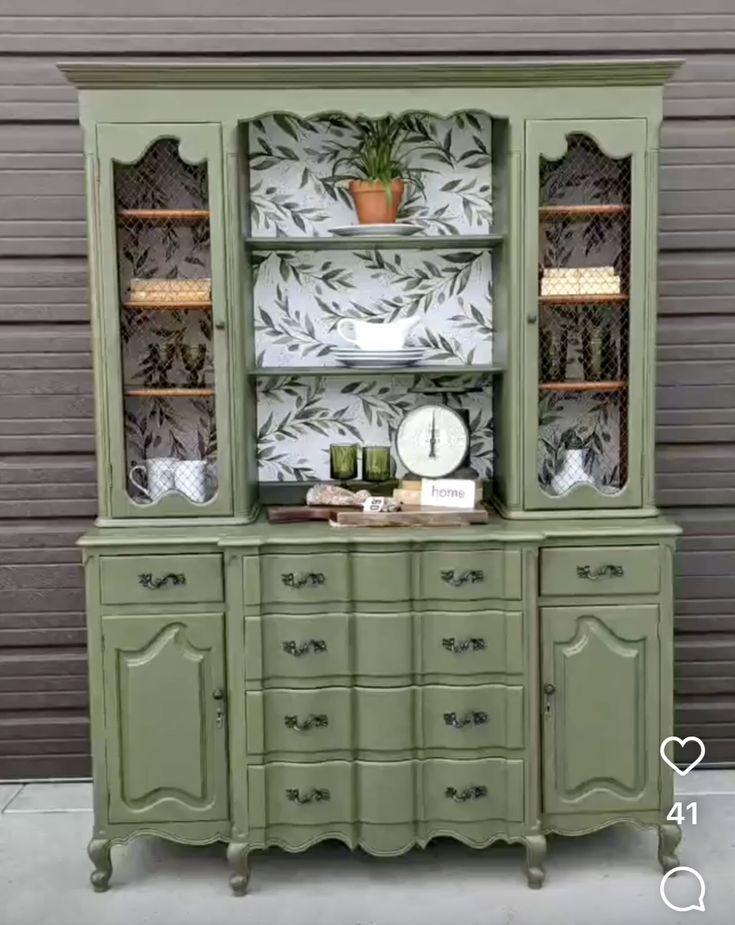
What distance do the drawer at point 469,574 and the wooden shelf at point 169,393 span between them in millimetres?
758

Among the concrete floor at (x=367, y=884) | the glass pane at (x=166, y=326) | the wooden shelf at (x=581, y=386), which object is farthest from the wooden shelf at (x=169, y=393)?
the concrete floor at (x=367, y=884)

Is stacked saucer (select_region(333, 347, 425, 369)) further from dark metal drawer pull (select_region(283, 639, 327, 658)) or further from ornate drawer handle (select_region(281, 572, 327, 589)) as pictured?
dark metal drawer pull (select_region(283, 639, 327, 658))

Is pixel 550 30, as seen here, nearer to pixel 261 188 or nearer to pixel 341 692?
pixel 261 188

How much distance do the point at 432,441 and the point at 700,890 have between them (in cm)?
141

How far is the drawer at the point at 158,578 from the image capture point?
9.29ft

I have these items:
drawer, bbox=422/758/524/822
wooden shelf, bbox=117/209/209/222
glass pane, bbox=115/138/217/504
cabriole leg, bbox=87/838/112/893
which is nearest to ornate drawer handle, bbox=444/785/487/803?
drawer, bbox=422/758/524/822

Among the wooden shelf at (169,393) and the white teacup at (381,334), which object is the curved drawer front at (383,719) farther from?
the white teacup at (381,334)

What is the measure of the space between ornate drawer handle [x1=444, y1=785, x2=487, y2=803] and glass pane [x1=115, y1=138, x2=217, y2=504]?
103cm

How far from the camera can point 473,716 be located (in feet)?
9.43

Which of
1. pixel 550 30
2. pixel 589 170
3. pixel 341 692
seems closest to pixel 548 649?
pixel 341 692

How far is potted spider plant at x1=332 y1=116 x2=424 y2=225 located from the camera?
3143 mm

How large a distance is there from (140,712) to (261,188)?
1606 mm

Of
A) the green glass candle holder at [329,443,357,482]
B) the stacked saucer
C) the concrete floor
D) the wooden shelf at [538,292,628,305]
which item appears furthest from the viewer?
the green glass candle holder at [329,443,357,482]

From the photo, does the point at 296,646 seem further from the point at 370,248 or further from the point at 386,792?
the point at 370,248
